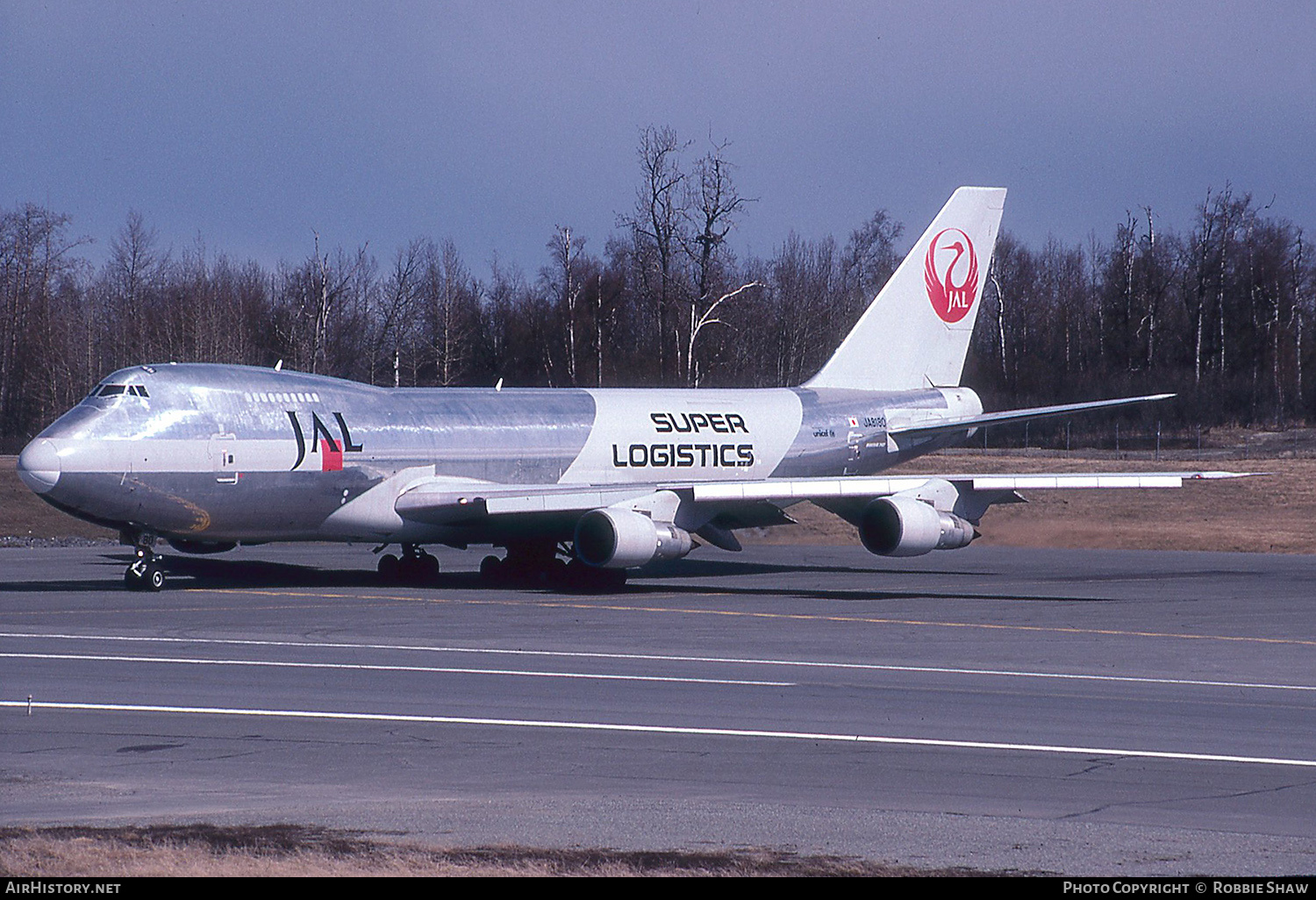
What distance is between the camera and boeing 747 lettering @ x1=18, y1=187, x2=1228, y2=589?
26375 mm

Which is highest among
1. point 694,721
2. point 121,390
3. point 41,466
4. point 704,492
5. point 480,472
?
point 121,390

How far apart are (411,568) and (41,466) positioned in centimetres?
843

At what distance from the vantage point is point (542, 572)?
1260 inches

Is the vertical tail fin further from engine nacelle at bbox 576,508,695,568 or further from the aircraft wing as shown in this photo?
engine nacelle at bbox 576,508,695,568

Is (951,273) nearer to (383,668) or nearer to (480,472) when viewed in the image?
(480,472)

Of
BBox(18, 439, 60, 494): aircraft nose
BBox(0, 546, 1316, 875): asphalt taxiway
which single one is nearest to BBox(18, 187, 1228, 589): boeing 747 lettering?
BBox(18, 439, 60, 494): aircraft nose

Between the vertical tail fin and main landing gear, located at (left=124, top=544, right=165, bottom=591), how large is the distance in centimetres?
1674

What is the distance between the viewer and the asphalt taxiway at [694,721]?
9719mm

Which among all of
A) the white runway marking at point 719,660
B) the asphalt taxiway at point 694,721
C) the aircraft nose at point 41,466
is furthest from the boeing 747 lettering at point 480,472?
the white runway marking at point 719,660

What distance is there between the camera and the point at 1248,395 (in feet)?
269

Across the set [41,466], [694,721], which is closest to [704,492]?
[41,466]

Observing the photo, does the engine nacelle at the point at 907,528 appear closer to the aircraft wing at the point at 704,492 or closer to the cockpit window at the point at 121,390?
the aircraft wing at the point at 704,492

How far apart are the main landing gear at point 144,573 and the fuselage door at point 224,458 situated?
2.18 metres

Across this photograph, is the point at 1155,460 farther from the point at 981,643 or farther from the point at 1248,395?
the point at 981,643
